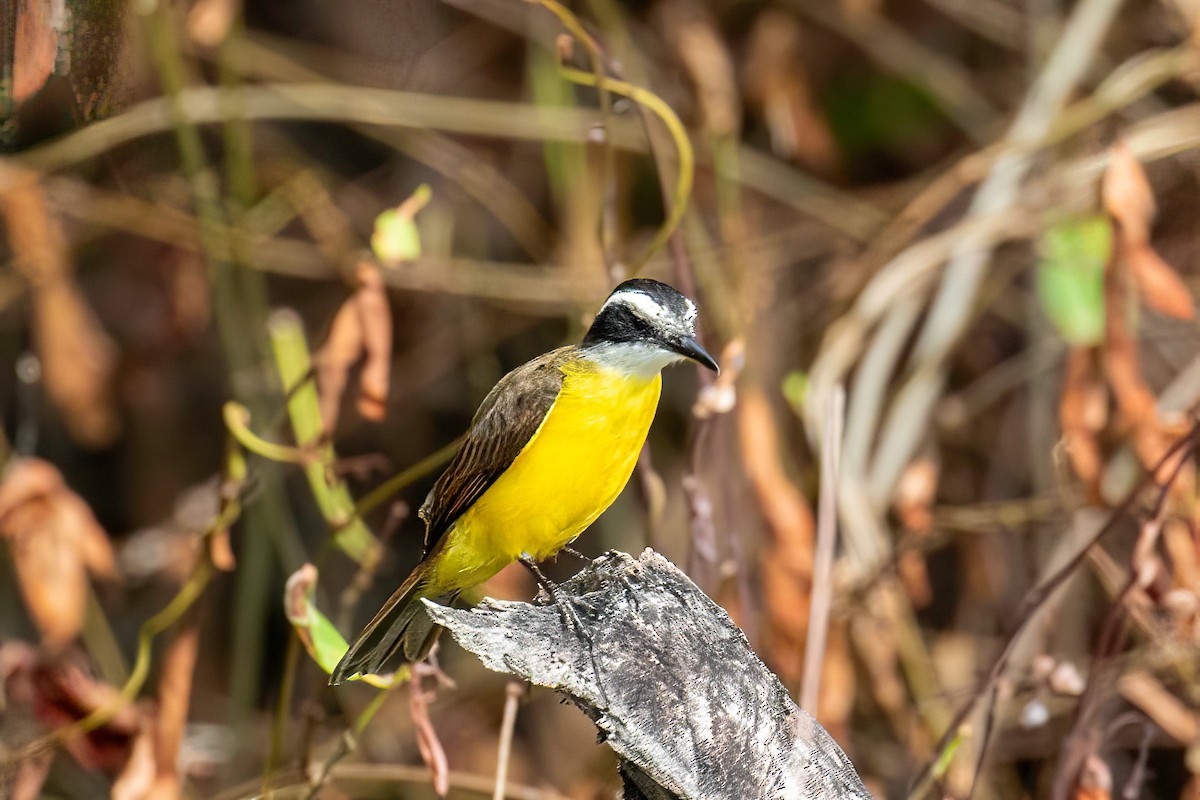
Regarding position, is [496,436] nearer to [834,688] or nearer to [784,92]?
[834,688]

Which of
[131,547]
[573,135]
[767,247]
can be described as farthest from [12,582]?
[767,247]

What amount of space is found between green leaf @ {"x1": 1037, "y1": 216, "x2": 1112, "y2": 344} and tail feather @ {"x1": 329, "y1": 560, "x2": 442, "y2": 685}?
1.92 metres

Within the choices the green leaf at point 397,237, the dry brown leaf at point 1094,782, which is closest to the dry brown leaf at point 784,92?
the green leaf at point 397,237

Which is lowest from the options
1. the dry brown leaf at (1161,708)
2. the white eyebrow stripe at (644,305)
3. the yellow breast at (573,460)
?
the dry brown leaf at (1161,708)

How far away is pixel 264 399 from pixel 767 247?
2063mm

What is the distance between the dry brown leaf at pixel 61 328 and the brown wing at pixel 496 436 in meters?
2.95

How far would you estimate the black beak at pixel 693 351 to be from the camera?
2180mm

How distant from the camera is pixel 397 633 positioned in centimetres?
257

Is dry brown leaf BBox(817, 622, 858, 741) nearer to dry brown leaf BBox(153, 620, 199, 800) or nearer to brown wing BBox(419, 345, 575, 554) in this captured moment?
dry brown leaf BBox(153, 620, 199, 800)

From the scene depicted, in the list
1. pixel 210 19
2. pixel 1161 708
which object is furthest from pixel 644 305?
pixel 1161 708

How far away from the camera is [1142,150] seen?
418 cm

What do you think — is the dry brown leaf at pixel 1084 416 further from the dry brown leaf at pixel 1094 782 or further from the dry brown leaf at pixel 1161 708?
the dry brown leaf at pixel 1161 708

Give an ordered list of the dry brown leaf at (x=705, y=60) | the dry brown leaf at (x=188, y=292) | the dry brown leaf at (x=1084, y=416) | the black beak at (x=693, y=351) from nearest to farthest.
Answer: the black beak at (x=693, y=351) < the dry brown leaf at (x=1084, y=416) < the dry brown leaf at (x=705, y=60) < the dry brown leaf at (x=188, y=292)

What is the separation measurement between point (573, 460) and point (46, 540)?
1.88 metres
